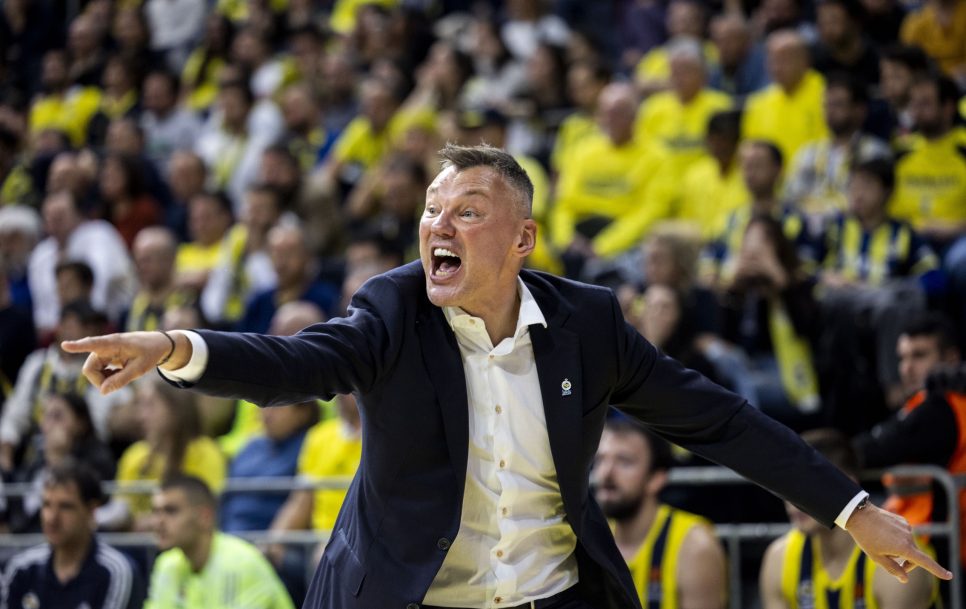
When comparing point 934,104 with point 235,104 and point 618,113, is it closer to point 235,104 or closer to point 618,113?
point 618,113

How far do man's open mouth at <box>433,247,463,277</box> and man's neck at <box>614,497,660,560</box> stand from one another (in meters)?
2.75

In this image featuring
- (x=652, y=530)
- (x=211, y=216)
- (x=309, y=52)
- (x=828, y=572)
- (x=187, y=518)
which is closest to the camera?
(x=828, y=572)

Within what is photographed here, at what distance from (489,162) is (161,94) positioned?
10.6 meters

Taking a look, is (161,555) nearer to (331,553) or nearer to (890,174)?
(331,553)

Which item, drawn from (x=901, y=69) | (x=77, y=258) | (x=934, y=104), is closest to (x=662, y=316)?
(x=934, y=104)

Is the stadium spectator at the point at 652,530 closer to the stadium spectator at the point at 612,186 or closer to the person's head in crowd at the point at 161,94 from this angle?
the stadium spectator at the point at 612,186

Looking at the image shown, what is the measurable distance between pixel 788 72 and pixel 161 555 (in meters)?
5.31

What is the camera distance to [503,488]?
3.84 meters

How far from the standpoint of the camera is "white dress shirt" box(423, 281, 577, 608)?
3838 mm

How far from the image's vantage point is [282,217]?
1052 centimetres

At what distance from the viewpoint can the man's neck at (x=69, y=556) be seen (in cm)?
695

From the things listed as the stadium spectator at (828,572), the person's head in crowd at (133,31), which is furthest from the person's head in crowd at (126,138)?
the stadium spectator at (828,572)

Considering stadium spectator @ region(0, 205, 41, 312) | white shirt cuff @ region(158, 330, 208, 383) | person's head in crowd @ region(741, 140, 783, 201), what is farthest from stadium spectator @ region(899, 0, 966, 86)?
white shirt cuff @ region(158, 330, 208, 383)

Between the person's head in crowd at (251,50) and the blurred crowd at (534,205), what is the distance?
3cm
